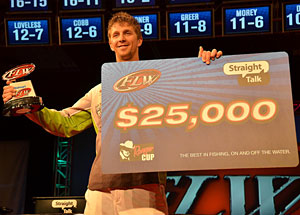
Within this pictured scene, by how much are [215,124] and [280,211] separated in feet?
16.2

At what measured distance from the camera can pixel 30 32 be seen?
491cm

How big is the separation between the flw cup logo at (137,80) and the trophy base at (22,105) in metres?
0.33

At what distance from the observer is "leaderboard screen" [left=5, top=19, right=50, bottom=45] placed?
4914 millimetres

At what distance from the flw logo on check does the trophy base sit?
736mm

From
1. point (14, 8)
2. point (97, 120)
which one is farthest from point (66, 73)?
point (97, 120)

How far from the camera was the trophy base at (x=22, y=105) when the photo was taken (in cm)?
163

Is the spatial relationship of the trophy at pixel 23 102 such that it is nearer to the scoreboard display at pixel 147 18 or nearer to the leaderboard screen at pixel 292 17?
the scoreboard display at pixel 147 18

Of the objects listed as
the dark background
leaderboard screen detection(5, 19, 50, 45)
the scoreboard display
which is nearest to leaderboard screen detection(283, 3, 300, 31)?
the scoreboard display

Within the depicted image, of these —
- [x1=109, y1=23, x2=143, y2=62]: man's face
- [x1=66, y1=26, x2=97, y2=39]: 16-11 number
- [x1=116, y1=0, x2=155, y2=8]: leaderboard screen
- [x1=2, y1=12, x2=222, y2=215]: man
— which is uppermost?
[x1=116, y1=0, x2=155, y2=8]: leaderboard screen

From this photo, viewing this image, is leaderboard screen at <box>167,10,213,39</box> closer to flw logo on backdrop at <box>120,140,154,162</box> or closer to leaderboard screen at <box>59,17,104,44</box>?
leaderboard screen at <box>59,17,104,44</box>

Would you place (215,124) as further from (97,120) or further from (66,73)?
(66,73)

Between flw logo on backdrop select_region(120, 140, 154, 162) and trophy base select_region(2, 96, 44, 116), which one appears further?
trophy base select_region(2, 96, 44, 116)

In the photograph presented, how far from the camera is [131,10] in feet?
15.7

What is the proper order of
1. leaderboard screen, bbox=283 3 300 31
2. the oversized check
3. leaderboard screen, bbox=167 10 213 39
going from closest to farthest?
the oversized check → leaderboard screen, bbox=283 3 300 31 → leaderboard screen, bbox=167 10 213 39
